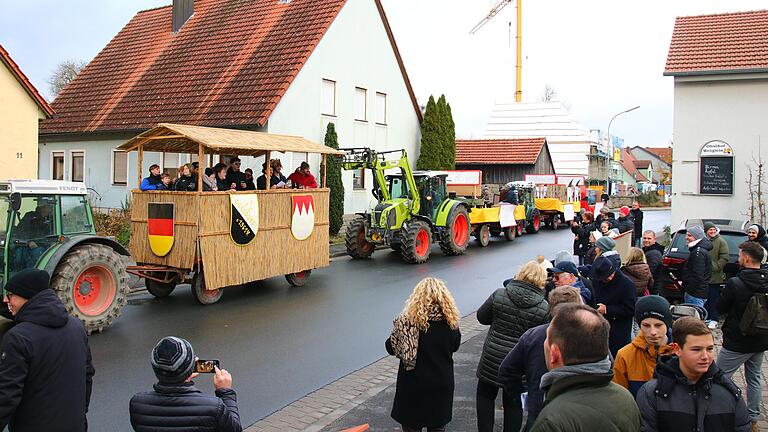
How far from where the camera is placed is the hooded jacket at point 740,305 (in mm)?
5488

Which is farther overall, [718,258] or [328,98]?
[328,98]

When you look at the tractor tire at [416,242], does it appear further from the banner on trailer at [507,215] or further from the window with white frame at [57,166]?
the window with white frame at [57,166]

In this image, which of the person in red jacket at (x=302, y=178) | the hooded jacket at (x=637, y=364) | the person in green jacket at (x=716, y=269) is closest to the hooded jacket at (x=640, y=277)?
the hooded jacket at (x=637, y=364)

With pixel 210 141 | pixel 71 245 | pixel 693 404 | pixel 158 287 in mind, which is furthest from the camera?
pixel 158 287

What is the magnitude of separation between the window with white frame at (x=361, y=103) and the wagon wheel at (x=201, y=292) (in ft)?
50.1

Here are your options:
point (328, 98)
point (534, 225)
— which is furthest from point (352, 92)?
point (534, 225)

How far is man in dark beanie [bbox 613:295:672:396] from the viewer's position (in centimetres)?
429

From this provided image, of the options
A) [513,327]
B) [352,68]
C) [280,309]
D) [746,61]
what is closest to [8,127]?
[280,309]

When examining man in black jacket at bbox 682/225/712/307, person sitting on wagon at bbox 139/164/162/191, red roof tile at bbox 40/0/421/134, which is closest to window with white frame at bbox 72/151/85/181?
red roof tile at bbox 40/0/421/134

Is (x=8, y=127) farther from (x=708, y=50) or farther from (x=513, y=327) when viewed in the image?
(x=708, y=50)

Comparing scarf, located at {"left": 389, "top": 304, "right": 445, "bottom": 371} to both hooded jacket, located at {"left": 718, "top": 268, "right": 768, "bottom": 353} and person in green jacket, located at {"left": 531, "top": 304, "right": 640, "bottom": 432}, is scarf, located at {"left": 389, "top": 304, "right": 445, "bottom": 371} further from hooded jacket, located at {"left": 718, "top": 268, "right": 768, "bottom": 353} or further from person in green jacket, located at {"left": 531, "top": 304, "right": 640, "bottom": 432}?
hooded jacket, located at {"left": 718, "top": 268, "right": 768, "bottom": 353}

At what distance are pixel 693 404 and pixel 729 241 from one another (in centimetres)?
869

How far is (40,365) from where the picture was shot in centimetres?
363

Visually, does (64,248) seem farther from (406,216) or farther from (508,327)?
(406,216)
